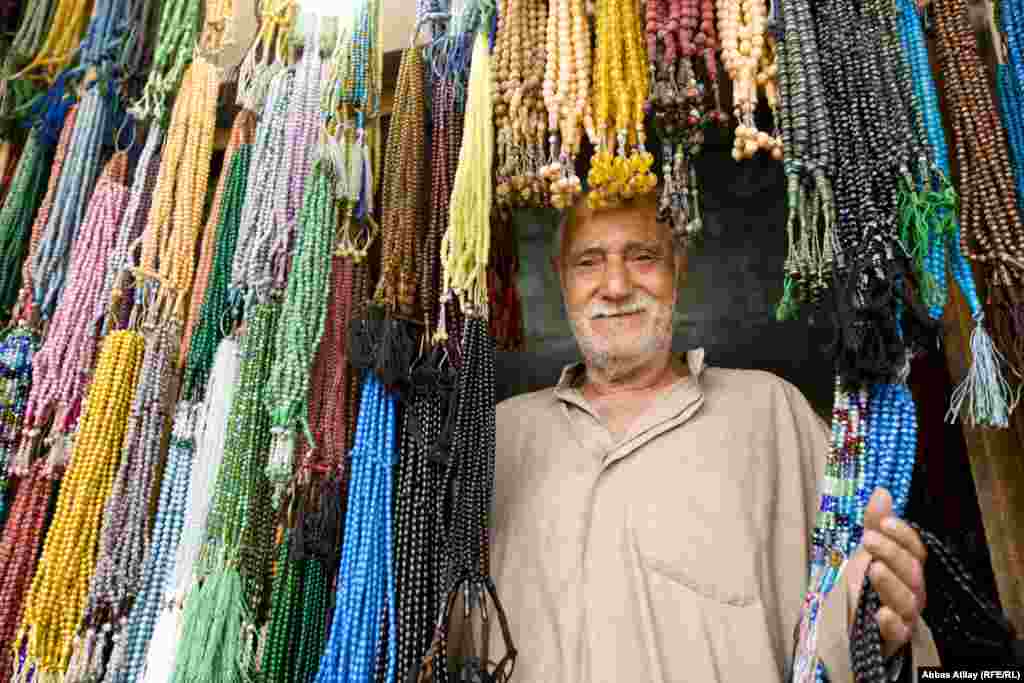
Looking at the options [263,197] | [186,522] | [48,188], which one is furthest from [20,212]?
[186,522]

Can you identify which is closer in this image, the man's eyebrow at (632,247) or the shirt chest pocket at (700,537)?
the shirt chest pocket at (700,537)

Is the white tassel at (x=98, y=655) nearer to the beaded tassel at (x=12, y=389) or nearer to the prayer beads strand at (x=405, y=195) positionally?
the beaded tassel at (x=12, y=389)

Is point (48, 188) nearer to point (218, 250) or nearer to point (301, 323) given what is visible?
point (218, 250)

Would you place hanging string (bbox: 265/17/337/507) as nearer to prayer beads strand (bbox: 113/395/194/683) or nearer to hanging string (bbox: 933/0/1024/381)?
prayer beads strand (bbox: 113/395/194/683)

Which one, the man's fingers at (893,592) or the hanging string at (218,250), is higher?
the hanging string at (218,250)

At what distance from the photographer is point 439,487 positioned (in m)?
1.51

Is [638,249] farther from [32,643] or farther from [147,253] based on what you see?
[32,643]

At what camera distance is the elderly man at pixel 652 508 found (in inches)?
59.2

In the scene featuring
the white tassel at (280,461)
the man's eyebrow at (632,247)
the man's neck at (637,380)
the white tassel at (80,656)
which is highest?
the man's eyebrow at (632,247)

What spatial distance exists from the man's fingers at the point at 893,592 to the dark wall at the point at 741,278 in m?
1.55

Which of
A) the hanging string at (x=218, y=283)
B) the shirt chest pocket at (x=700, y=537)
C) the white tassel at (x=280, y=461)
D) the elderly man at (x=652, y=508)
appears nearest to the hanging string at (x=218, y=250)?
the hanging string at (x=218, y=283)

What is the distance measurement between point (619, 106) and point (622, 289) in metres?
0.61

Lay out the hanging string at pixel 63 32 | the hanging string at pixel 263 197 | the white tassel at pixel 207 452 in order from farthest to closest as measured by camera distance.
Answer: the hanging string at pixel 63 32 < the hanging string at pixel 263 197 < the white tassel at pixel 207 452

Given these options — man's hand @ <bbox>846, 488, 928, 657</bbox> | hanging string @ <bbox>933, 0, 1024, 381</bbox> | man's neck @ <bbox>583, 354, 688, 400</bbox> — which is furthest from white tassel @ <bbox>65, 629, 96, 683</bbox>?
hanging string @ <bbox>933, 0, 1024, 381</bbox>
